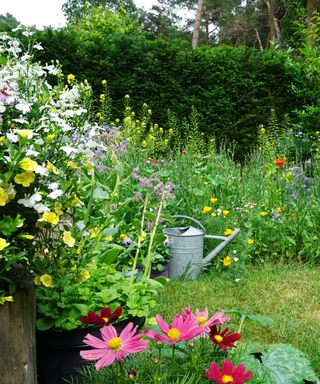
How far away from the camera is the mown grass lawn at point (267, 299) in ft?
8.17

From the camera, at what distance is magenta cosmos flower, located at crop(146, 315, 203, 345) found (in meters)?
1.30

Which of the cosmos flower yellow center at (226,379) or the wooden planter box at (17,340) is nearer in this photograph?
the cosmos flower yellow center at (226,379)

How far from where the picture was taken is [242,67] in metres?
7.99

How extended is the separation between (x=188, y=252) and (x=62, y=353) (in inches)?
64.2

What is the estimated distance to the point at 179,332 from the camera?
133cm

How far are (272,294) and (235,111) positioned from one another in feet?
Answer: 17.3

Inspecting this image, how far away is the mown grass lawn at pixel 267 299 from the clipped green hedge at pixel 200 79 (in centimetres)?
451

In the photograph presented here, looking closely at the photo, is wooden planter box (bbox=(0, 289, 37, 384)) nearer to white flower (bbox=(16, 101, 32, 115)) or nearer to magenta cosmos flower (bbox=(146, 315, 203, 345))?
magenta cosmos flower (bbox=(146, 315, 203, 345))

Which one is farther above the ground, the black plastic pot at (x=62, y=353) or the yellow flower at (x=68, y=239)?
the yellow flower at (x=68, y=239)

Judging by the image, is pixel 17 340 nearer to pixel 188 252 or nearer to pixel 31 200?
pixel 31 200

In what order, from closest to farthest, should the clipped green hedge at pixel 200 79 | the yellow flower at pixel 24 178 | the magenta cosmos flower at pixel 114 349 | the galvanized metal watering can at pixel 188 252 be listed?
1. the magenta cosmos flower at pixel 114 349
2. the yellow flower at pixel 24 178
3. the galvanized metal watering can at pixel 188 252
4. the clipped green hedge at pixel 200 79

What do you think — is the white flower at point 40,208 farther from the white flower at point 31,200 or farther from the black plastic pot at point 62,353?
the black plastic pot at point 62,353

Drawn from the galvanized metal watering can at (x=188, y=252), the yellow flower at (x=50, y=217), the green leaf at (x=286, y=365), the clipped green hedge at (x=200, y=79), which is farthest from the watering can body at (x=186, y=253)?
the clipped green hedge at (x=200, y=79)

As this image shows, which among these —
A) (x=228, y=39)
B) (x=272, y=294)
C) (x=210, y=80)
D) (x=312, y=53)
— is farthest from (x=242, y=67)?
(x=228, y=39)
